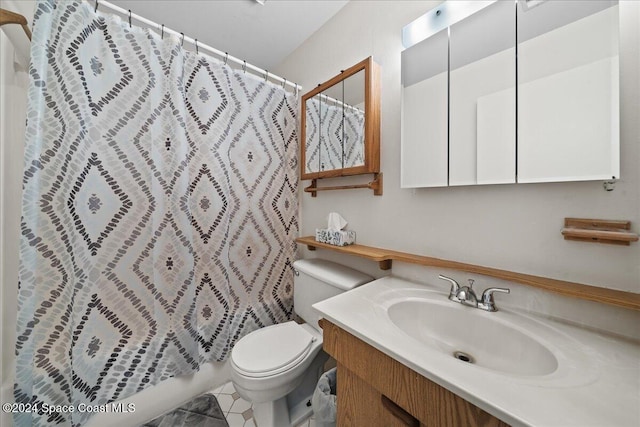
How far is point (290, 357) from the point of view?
1055mm

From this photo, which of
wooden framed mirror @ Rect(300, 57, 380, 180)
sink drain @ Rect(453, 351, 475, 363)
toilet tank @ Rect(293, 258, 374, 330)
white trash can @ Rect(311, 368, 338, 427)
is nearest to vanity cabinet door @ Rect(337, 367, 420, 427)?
white trash can @ Rect(311, 368, 338, 427)

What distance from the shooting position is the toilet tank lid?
1.12 metres

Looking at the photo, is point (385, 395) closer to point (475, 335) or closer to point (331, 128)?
point (475, 335)

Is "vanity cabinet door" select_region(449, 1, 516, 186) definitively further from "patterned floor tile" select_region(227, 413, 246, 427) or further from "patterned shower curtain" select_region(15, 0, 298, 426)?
"patterned floor tile" select_region(227, 413, 246, 427)

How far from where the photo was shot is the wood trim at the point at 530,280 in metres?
0.57

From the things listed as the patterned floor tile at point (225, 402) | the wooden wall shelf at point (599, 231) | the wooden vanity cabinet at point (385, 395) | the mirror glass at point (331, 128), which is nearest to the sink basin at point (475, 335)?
→ the wooden vanity cabinet at point (385, 395)

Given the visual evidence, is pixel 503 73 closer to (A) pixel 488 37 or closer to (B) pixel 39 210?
(A) pixel 488 37

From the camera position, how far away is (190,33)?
155 centimetres

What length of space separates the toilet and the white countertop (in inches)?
19.4

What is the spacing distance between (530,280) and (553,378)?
1.01ft

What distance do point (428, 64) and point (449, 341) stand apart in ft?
3.62

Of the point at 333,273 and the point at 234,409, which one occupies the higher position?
the point at 333,273

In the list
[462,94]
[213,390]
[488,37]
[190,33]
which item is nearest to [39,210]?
[213,390]

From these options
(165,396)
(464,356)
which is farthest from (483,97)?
(165,396)
